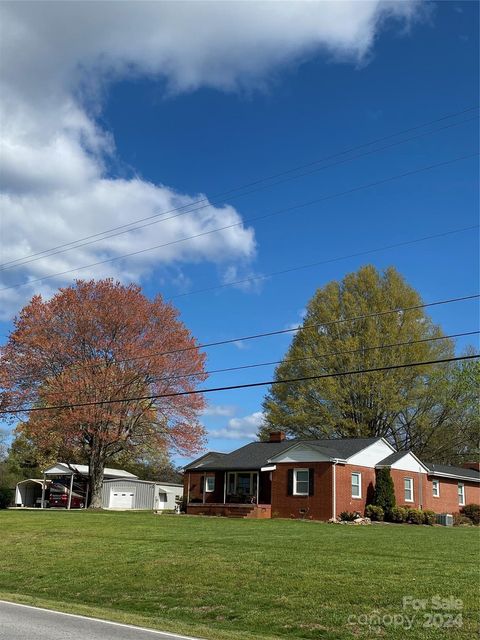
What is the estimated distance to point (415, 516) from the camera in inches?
1431

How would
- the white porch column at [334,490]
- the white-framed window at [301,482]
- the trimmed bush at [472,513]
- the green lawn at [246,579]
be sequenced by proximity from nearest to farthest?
the green lawn at [246,579], the white porch column at [334,490], the white-framed window at [301,482], the trimmed bush at [472,513]

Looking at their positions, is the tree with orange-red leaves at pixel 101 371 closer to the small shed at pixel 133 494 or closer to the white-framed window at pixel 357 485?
the white-framed window at pixel 357 485

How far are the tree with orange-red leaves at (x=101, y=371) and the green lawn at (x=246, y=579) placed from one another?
18.4 meters

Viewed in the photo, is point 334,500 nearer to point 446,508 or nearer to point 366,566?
point 446,508

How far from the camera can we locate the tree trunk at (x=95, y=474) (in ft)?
141

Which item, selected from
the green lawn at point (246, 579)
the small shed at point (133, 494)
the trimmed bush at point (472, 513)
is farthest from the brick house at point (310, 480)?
the small shed at point (133, 494)

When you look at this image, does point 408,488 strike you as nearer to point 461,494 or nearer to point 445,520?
point 445,520

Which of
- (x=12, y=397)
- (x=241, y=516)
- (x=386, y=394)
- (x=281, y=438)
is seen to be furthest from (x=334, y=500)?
(x=12, y=397)

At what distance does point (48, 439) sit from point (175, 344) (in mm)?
10008

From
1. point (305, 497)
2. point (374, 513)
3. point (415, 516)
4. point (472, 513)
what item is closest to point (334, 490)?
point (305, 497)

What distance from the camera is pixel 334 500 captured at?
118ft

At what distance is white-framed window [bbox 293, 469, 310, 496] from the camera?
37656 mm

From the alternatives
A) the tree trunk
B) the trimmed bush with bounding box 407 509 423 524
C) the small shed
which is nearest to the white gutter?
the trimmed bush with bounding box 407 509 423 524

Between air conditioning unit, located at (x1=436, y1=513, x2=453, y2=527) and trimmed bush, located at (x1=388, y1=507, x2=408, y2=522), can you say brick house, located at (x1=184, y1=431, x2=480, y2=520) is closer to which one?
trimmed bush, located at (x1=388, y1=507, x2=408, y2=522)
